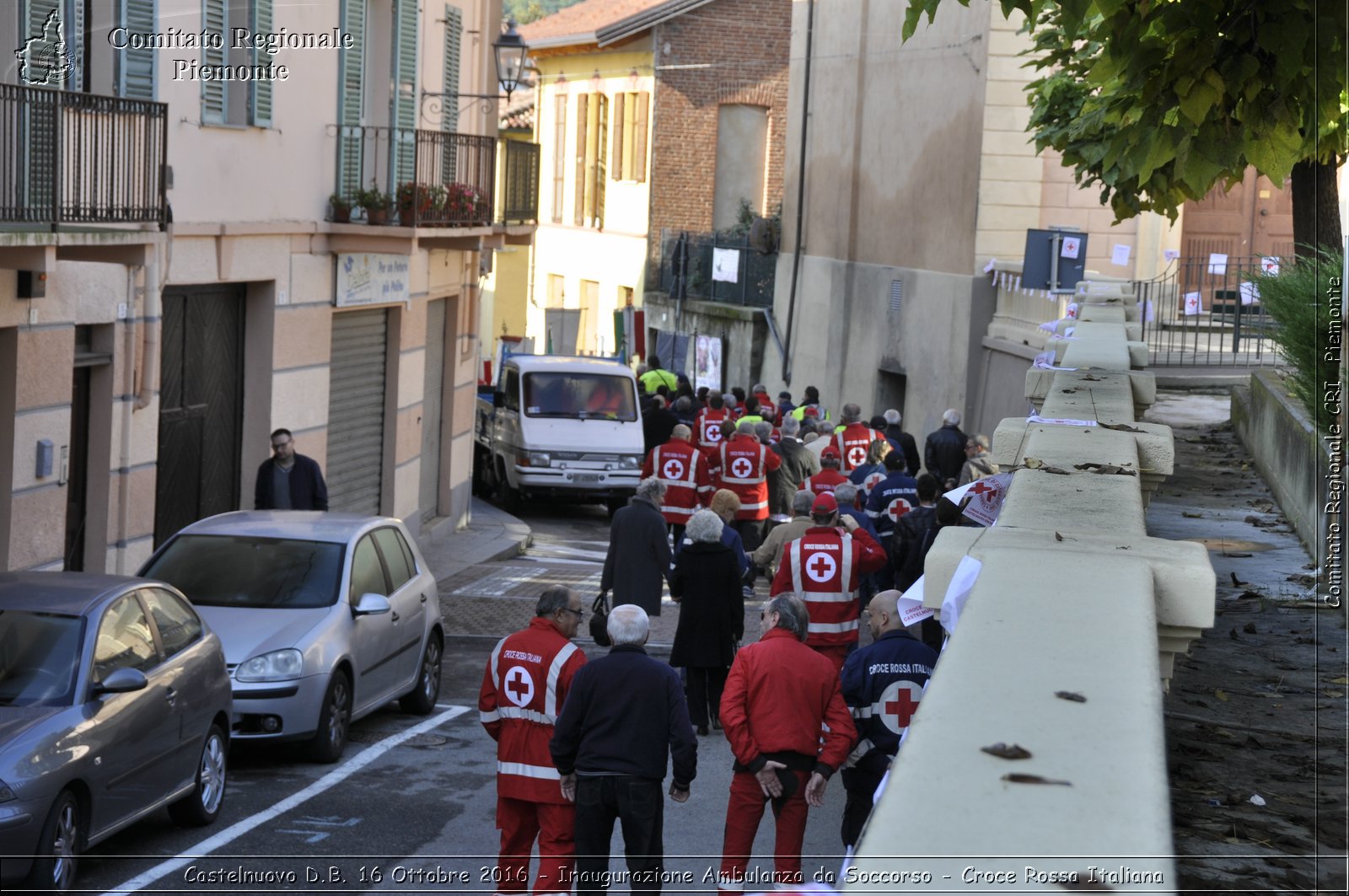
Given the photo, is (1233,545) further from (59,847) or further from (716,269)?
(716,269)

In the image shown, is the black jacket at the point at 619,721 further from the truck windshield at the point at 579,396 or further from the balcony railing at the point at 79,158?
the truck windshield at the point at 579,396

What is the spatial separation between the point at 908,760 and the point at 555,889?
5.60 metres

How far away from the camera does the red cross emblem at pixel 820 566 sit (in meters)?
11.7

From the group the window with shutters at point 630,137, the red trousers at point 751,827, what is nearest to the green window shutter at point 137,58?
the red trousers at point 751,827

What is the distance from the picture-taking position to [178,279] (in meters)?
15.6

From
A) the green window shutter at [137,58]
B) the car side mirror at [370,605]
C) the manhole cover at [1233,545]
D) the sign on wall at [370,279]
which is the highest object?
the green window shutter at [137,58]

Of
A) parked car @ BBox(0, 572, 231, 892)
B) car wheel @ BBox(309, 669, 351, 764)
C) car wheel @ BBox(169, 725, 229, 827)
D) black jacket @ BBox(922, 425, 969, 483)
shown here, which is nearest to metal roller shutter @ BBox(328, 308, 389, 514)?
black jacket @ BBox(922, 425, 969, 483)

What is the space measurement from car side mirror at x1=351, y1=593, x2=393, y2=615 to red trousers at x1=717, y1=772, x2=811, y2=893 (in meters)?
4.39

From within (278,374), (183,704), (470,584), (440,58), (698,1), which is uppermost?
(698,1)

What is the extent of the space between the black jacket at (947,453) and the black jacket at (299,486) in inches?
263

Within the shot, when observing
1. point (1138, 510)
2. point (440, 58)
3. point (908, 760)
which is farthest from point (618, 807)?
point (440, 58)

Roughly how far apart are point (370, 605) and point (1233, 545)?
6.26 m

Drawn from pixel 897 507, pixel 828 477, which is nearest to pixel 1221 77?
pixel 897 507

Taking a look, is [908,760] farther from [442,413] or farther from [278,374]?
[442,413]
